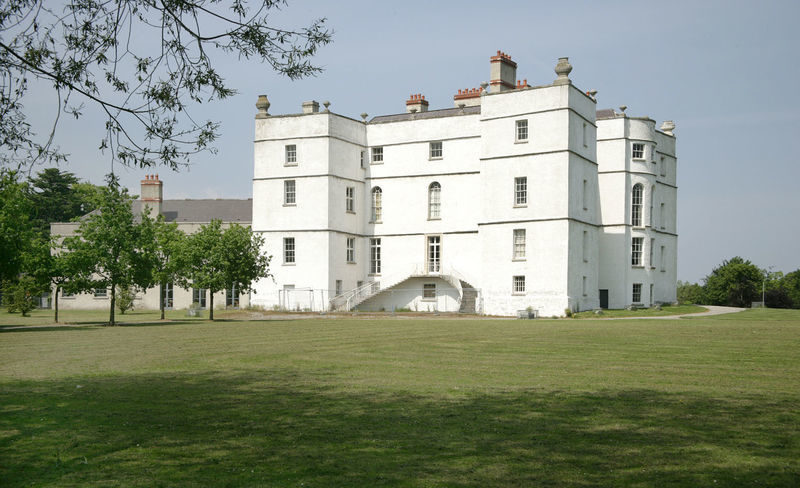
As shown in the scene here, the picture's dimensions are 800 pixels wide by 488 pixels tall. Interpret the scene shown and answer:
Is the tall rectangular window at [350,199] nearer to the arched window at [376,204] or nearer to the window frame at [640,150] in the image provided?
the arched window at [376,204]

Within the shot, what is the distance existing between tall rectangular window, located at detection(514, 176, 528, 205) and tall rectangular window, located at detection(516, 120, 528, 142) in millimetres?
2368

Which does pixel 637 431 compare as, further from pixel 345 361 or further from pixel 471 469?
pixel 345 361

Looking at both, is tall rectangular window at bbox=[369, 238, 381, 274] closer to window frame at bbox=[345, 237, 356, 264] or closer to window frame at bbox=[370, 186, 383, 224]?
window frame at bbox=[345, 237, 356, 264]

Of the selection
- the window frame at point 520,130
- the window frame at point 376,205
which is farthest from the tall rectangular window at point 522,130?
the window frame at point 376,205

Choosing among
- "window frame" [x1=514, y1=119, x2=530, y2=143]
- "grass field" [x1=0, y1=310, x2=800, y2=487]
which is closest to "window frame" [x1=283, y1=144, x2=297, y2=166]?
"window frame" [x1=514, y1=119, x2=530, y2=143]

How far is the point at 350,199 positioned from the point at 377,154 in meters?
3.81

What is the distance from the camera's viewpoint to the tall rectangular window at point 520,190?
46.8 m

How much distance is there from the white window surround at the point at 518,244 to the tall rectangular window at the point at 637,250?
30.8ft

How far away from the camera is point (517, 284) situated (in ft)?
154

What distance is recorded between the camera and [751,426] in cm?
964

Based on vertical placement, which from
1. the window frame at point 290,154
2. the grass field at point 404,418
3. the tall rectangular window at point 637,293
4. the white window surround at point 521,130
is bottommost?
the grass field at point 404,418

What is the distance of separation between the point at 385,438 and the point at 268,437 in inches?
54.8

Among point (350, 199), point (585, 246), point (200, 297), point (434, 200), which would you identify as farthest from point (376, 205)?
point (200, 297)

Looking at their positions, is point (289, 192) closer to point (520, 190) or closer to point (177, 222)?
point (177, 222)
